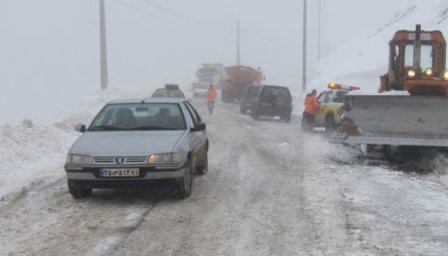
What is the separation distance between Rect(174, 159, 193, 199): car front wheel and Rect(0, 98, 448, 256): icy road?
15cm

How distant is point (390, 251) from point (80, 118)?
17975 millimetres

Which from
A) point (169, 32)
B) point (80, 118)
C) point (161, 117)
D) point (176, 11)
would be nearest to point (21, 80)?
point (169, 32)

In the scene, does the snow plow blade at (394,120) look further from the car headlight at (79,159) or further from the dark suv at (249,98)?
the dark suv at (249,98)

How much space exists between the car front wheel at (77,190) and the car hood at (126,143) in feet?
1.57

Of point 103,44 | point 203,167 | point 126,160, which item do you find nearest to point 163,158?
point 126,160

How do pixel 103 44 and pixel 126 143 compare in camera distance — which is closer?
pixel 126 143

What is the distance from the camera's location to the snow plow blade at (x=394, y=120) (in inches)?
504

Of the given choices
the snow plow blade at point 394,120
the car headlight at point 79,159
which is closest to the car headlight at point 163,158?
the car headlight at point 79,159

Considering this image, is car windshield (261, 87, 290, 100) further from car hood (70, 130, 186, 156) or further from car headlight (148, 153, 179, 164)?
car headlight (148, 153, 179, 164)

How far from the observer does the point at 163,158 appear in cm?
852

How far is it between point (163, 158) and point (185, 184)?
614mm

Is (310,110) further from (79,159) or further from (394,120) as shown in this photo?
(79,159)

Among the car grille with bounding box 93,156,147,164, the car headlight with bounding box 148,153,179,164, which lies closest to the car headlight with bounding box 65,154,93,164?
the car grille with bounding box 93,156,147,164

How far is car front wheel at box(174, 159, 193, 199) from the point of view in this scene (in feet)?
28.8
